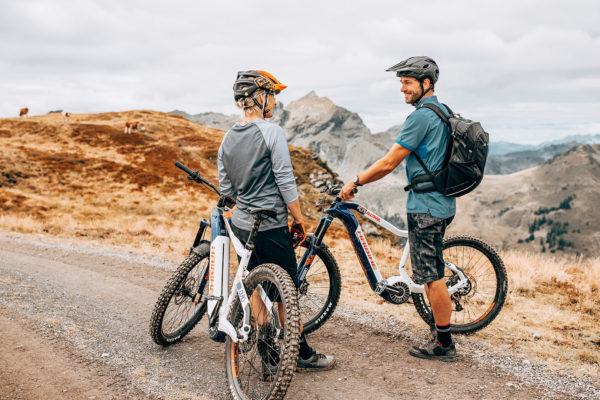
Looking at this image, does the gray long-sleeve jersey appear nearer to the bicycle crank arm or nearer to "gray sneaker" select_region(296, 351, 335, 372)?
"gray sneaker" select_region(296, 351, 335, 372)

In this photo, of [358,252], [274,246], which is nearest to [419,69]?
[358,252]

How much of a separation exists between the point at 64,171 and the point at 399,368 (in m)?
32.5

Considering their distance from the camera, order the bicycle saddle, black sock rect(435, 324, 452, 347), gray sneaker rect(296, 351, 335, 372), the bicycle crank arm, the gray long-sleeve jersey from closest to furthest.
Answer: the bicycle saddle < the gray long-sleeve jersey < gray sneaker rect(296, 351, 335, 372) < black sock rect(435, 324, 452, 347) < the bicycle crank arm

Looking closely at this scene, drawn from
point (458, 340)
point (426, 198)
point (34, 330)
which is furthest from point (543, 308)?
point (34, 330)

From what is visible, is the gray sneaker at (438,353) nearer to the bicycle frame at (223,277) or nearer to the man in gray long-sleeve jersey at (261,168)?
the man in gray long-sleeve jersey at (261,168)

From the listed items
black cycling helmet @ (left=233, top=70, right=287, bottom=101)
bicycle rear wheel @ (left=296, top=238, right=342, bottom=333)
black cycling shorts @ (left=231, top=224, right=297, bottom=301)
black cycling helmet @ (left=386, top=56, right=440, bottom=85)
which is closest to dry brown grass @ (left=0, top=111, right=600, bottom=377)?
bicycle rear wheel @ (left=296, top=238, right=342, bottom=333)

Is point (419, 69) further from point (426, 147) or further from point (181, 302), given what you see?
point (181, 302)

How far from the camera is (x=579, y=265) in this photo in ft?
30.0

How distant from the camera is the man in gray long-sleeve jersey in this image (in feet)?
12.3

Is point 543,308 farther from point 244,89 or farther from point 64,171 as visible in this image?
point 64,171

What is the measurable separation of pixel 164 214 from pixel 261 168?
21097 millimetres

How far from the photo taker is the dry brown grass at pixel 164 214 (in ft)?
18.7

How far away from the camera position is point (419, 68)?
4410mm

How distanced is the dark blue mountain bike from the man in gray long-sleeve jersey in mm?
1060
